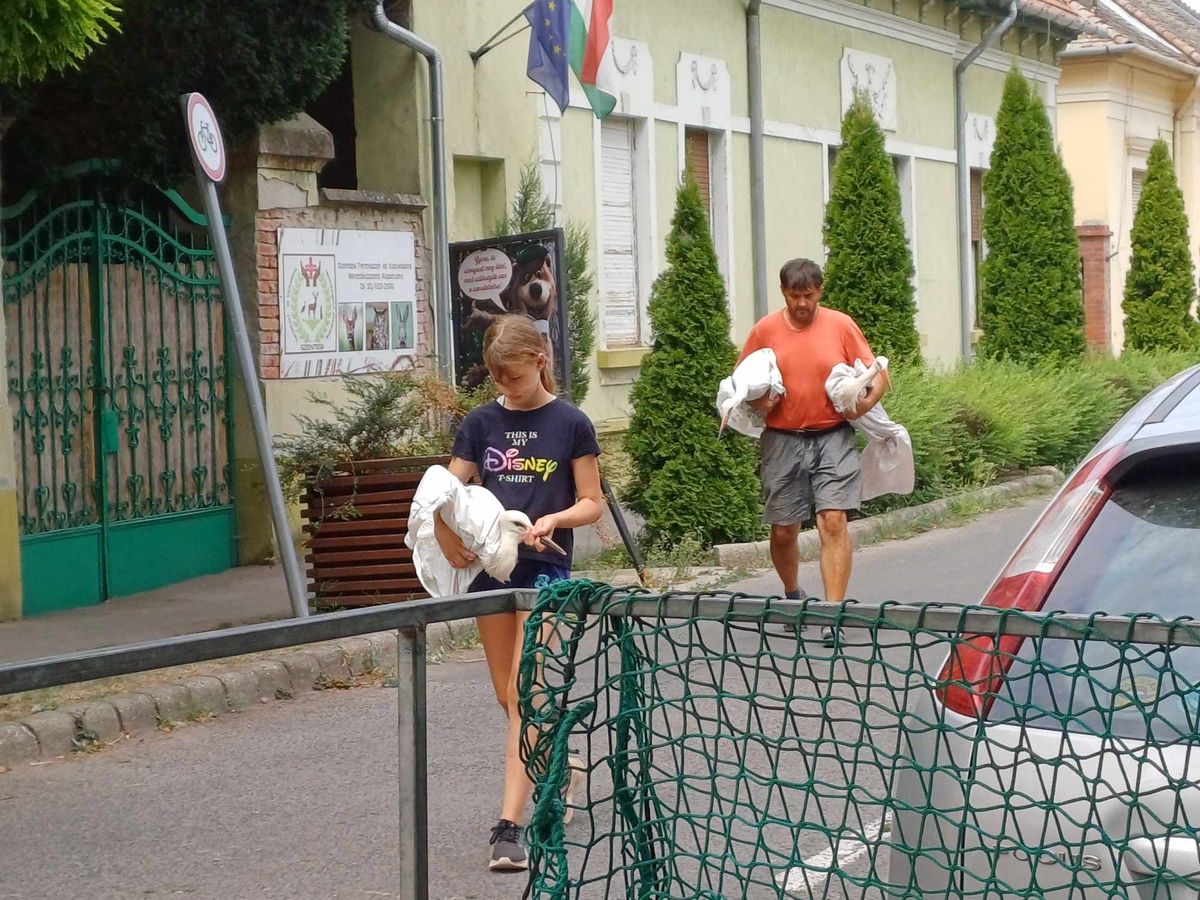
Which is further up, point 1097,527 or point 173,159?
point 173,159

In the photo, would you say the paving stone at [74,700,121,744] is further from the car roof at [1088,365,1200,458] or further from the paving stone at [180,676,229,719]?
the car roof at [1088,365,1200,458]

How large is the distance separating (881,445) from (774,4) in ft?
38.5

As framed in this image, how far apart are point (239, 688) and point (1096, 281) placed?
89.0ft

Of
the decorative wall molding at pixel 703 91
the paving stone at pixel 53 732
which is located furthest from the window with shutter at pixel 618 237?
the paving stone at pixel 53 732

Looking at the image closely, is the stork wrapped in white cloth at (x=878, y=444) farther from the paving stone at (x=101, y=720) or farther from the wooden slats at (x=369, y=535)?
the paving stone at (x=101, y=720)

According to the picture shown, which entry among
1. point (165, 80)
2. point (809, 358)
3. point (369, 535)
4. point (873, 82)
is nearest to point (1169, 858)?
point (809, 358)

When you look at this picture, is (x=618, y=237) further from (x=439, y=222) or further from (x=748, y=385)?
(x=748, y=385)

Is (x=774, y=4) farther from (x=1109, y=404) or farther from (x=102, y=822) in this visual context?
(x=102, y=822)

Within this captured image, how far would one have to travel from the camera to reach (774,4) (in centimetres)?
1994

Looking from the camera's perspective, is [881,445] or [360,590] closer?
[881,445]

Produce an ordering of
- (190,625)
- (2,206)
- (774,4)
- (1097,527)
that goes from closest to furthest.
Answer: (1097,527) < (190,625) < (2,206) < (774,4)

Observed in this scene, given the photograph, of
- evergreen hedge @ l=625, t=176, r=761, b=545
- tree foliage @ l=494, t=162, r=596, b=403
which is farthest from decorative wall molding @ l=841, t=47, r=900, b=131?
evergreen hedge @ l=625, t=176, r=761, b=545

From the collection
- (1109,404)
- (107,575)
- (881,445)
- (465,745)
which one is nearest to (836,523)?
(881,445)

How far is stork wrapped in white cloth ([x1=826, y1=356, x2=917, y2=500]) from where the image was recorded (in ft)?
29.2
